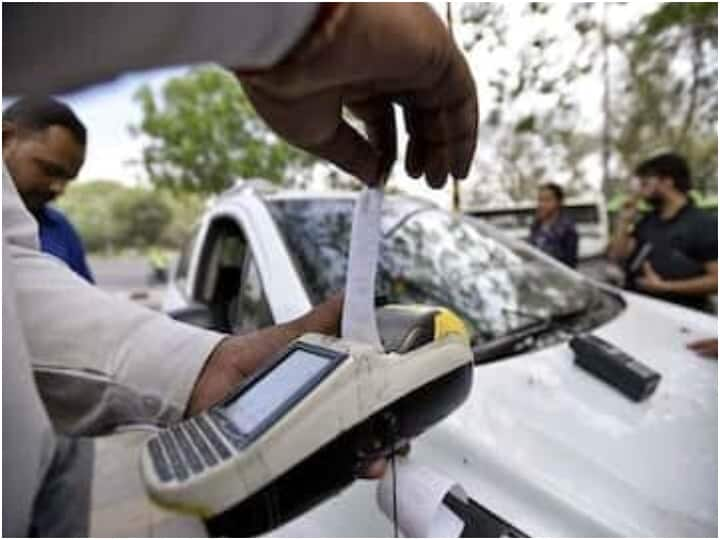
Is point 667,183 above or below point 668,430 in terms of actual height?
above

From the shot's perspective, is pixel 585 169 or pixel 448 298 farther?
pixel 585 169

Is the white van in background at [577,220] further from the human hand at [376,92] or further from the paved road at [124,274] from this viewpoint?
the paved road at [124,274]

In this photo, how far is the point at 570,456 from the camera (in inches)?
56.0

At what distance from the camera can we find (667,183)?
11.7 feet

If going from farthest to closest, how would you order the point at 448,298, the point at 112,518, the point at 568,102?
the point at 568,102, the point at 112,518, the point at 448,298

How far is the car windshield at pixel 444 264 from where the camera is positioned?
211 centimetres

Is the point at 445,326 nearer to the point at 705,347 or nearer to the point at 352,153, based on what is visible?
the point at 352,153

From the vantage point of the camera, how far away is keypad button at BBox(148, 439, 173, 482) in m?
0.54

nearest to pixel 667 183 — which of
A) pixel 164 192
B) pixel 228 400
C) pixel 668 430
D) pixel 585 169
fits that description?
pixel 668 430

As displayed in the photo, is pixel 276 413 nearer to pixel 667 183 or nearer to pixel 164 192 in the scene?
pixel 667 183

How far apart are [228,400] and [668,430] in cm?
122

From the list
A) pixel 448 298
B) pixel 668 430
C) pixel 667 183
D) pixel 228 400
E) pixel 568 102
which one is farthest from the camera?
pixel 568 102

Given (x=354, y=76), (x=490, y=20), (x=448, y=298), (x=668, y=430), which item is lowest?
(x=668, y=430)

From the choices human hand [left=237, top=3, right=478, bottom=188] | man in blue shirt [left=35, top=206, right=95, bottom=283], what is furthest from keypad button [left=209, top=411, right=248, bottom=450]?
man in blue shirt [left=35, top=206, right=95, bottom=283]
